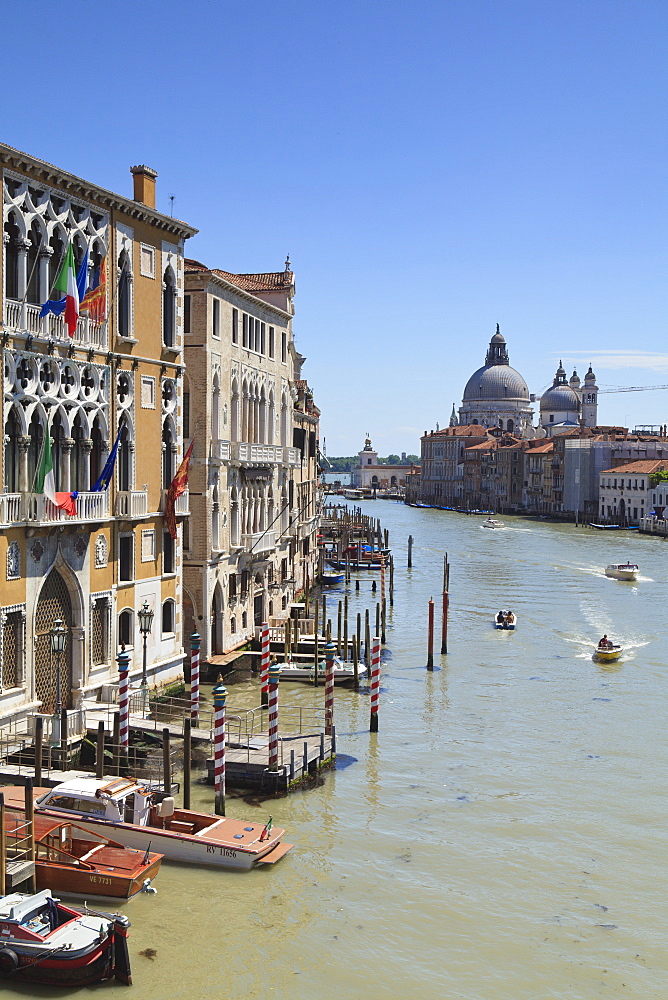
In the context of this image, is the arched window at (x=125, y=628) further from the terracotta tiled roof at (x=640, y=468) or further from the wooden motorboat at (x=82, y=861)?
the terracotta tiled roof at (x=640, y=468)

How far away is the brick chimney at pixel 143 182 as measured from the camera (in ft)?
60.3

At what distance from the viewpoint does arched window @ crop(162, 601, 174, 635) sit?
18.8 metres

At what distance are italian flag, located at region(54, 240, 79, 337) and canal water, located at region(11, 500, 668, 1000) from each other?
22.5 ft

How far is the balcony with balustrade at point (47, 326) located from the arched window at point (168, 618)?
4.85 meters

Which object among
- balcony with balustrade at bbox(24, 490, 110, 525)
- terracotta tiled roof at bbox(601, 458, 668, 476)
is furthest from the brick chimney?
terracotta tiled roof at bbox(601, 458, 668, 476)

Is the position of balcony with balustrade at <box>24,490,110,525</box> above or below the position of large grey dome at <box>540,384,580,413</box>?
below

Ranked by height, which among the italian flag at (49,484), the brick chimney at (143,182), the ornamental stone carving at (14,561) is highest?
the brick chimney at (143,182)

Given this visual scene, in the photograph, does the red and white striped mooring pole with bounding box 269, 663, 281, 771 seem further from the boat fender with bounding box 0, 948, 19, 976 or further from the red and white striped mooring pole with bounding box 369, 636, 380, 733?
the boat fender with bounding box 0, 948, 19, 976

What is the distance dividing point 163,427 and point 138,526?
1.97m

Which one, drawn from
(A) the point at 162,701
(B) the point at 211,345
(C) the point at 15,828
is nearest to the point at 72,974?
(C) the point at 15,828

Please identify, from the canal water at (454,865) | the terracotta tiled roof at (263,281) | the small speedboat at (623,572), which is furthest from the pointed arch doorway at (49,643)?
the small speedboat at (623,572)

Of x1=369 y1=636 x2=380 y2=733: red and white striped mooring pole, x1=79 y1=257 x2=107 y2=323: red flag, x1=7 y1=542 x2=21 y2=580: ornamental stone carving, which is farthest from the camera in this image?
x1=369 y1=636 x2=380 y2=733: red and white striped mooring pole

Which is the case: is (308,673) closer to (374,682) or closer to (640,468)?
(374,682)

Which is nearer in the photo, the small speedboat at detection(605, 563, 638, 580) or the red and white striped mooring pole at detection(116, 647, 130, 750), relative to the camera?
the red and white striped mooring pole at detection(116, 647, 130, 750)
